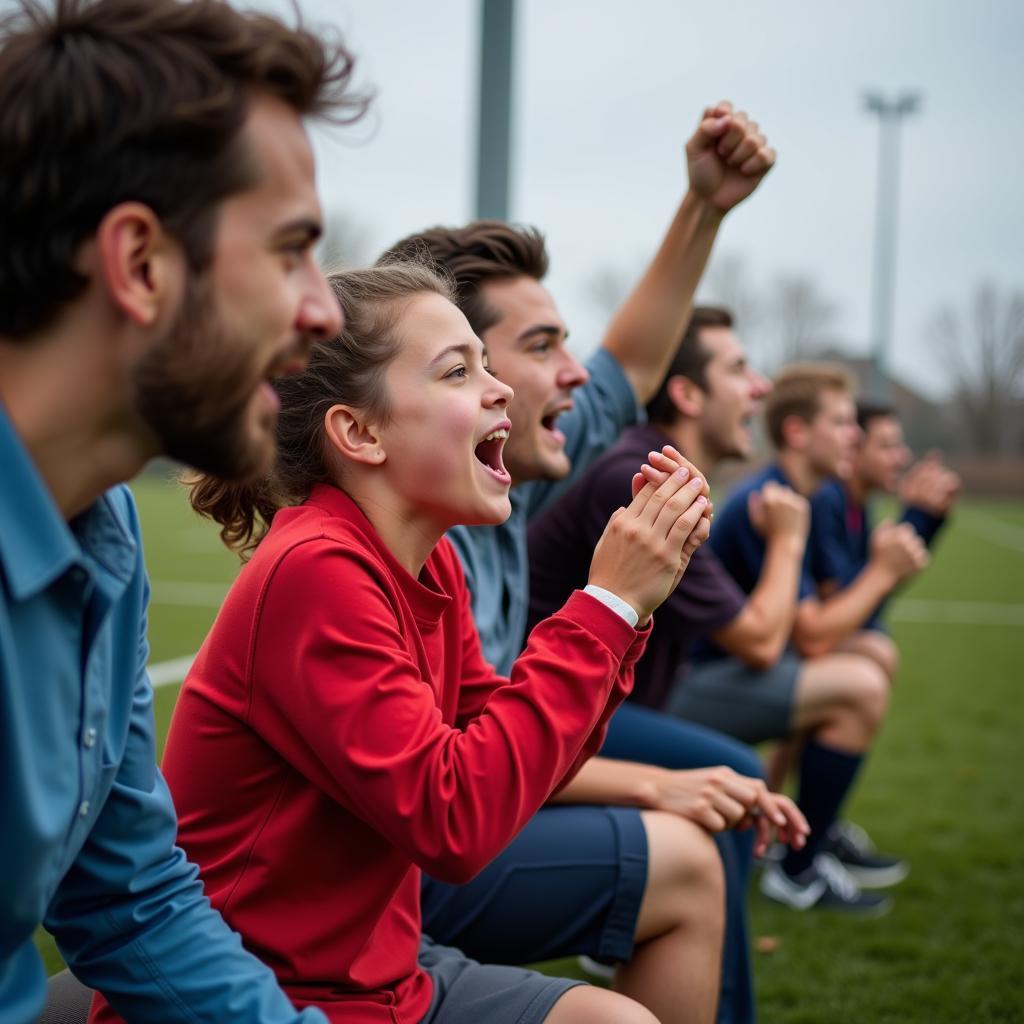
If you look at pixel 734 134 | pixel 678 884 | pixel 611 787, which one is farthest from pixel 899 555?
pixel 678 884

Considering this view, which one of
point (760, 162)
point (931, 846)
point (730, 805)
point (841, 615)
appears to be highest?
point (760, 162)

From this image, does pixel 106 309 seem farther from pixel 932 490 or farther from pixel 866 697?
pixel 932 490

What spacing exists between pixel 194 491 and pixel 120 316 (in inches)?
34.4

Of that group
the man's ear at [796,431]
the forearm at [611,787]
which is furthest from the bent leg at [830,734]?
the forearm at [611,787]

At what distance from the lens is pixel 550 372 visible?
295cm

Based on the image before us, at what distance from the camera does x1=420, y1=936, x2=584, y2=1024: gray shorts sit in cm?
A: 189

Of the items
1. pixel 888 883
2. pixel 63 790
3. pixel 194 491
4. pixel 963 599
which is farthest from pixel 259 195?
pixel 963 599

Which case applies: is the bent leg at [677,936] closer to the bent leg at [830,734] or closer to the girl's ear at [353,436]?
the girl's ear at [353,436]

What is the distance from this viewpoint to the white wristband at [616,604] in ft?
5.82

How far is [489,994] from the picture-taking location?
6.39 ft

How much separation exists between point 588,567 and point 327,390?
167cm

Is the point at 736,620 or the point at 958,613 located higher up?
the point at 736,620

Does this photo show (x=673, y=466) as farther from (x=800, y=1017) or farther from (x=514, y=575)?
(x=800, y=1017)

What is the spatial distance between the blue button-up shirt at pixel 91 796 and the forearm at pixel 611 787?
113 centimetres
